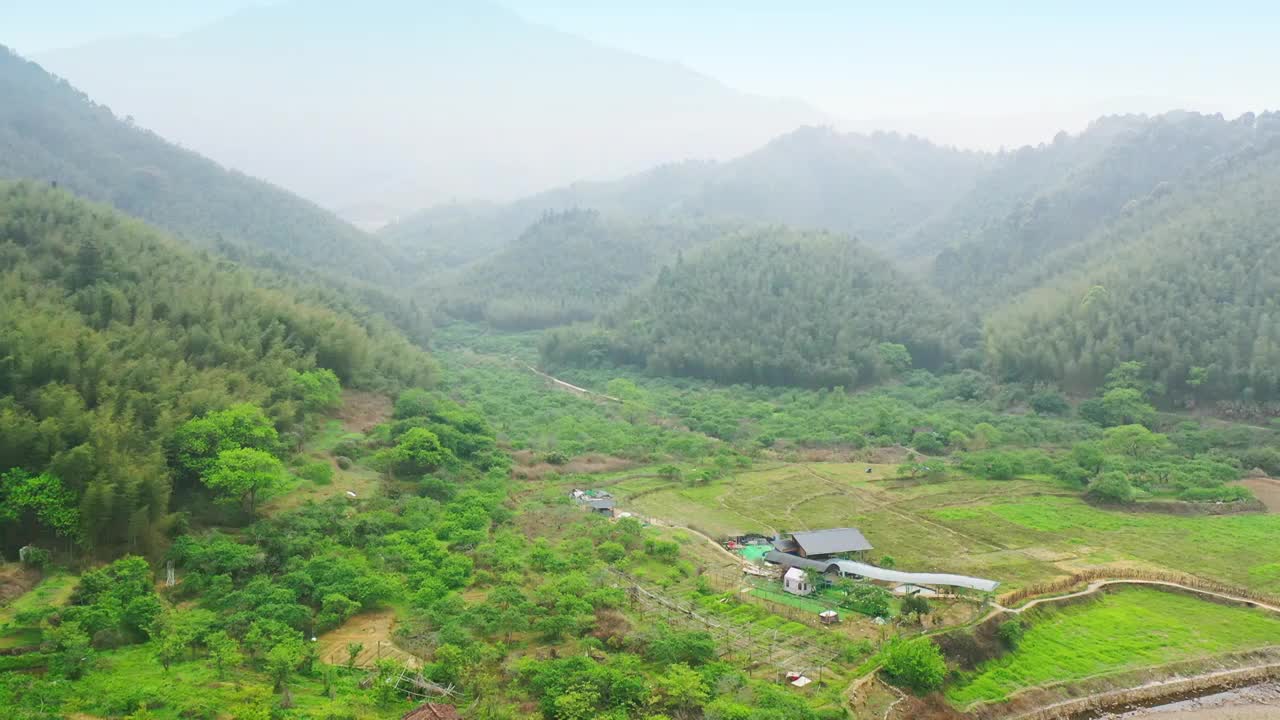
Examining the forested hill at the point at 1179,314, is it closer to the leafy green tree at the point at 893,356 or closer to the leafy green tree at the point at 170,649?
the leafy green tree at the point at 893,356

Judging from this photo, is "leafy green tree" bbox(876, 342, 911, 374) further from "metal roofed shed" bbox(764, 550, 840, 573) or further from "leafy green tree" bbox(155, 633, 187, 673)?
"leafy green tree" bbox(155, 633, 187, 673)

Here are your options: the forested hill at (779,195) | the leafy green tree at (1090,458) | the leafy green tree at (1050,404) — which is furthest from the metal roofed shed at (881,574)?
the forested hill at (779,195)

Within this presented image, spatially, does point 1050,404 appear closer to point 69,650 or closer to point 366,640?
point 366,640

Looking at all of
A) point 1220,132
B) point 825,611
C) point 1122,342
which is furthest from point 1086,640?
point 1220,132

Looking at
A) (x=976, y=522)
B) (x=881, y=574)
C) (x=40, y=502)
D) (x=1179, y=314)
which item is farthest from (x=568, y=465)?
(x=1179, y=314)

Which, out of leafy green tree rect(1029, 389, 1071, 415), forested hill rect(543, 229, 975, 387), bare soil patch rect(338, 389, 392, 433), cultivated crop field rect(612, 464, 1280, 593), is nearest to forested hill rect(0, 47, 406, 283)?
forested hill rect(543, 229, 975, 387)

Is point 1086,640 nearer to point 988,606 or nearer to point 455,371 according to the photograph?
point 988,606

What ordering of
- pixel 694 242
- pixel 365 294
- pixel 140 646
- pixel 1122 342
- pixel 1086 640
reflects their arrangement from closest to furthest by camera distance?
pixel 140 646
pixel 1086 640
pixel 1122 342
pixel 365 294
pixel 694 242
